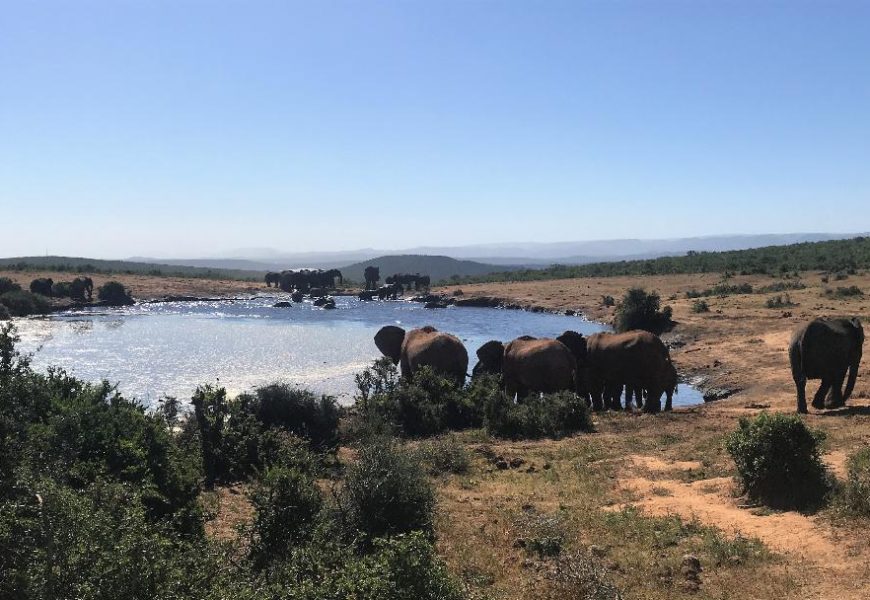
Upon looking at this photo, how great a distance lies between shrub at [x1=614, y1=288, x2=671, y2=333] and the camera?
39.4 meters

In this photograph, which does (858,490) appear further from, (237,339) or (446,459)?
(237,339)

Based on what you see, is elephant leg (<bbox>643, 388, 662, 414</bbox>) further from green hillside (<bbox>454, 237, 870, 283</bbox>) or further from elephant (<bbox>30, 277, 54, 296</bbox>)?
elephant (<bbox>30, 277, 54, 296</bbox>)

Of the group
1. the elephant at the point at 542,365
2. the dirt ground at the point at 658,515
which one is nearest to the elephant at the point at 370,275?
the elephant at the point at 542,365

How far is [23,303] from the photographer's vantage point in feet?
172

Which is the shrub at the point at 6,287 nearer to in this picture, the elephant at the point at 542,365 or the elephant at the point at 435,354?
the elephant at the point at 435,354

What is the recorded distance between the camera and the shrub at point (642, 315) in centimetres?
3944

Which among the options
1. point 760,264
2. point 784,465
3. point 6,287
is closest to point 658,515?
point 784,465

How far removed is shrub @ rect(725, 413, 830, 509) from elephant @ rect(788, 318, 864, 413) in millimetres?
6943

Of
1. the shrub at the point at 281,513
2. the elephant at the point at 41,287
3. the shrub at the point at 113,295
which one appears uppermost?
the elephant at the point at 41,287

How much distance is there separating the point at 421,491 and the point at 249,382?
761 inches

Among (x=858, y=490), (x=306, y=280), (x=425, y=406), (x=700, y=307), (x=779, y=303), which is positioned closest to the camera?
(x=858, y=490)

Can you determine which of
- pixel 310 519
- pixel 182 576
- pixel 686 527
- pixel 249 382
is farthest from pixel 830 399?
pixel 249 382

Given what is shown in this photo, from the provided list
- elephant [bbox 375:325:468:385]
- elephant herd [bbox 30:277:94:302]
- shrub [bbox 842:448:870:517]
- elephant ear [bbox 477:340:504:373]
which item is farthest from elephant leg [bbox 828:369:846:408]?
elephant herd [bbox 30:277:94:302]

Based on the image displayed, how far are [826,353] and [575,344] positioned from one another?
7918 millimetres
